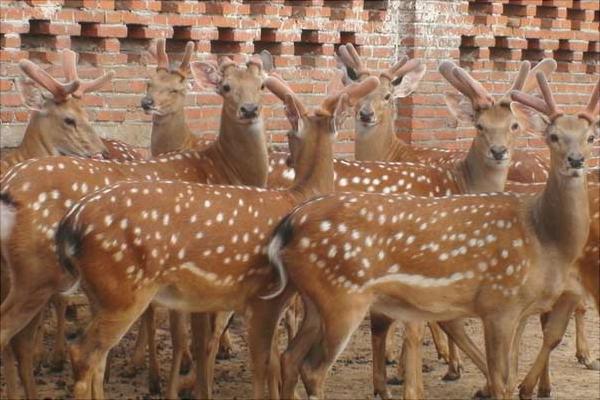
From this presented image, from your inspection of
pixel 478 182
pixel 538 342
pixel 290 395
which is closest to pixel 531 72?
pixel 478 182

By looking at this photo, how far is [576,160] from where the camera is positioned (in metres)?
7.57

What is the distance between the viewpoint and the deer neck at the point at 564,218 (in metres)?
7.63

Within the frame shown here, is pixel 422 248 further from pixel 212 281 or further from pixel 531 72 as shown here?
pixel 531 72

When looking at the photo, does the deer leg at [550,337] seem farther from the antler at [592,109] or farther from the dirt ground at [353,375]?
the antler at [592,109]

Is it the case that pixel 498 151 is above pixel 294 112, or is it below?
below

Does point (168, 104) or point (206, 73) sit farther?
point (168, 104)

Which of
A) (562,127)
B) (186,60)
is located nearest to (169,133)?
(186,60)

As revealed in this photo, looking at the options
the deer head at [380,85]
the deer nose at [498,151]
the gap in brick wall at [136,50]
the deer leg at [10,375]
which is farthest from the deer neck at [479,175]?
the deer leg at [10,375]

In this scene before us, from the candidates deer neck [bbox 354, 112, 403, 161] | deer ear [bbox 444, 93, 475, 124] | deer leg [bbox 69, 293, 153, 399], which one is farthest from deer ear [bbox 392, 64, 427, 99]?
deer leg [bbox 69, 293, 153, 399]

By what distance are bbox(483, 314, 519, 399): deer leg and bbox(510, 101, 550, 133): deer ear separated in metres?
1.05

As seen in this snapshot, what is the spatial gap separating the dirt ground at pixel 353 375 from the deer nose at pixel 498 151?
142 cm

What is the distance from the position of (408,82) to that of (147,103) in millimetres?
1862

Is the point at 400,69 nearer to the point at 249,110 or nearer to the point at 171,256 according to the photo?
the point at 249,110

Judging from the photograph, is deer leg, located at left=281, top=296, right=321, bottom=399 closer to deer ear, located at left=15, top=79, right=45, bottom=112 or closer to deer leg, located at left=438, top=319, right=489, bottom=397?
deer leg, located at left=438, top=319, right=489, bottom=397
